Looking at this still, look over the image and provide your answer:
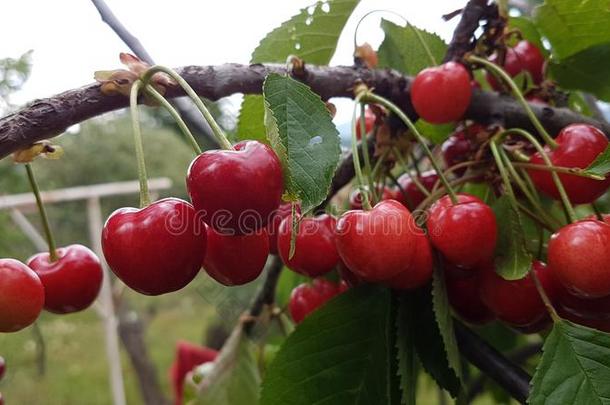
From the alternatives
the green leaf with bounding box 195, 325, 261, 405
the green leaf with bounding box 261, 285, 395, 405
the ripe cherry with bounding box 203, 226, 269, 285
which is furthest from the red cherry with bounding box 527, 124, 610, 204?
the green leaf with bounding box 195, 325, 261, 405

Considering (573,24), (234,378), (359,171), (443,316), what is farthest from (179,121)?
(234,378)

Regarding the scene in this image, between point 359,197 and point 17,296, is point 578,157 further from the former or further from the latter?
point 17,296

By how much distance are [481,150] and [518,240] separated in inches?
6.3

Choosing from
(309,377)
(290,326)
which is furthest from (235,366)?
(309,377)

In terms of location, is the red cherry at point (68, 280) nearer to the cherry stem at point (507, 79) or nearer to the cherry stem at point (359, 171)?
the cherry stem at point (359, 171)

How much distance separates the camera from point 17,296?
1.75ft

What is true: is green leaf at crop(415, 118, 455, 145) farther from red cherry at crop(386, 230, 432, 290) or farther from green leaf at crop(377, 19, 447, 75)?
red cherry at crop(386, 230, 432, 290)

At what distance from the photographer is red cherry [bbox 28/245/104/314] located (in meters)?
0.62

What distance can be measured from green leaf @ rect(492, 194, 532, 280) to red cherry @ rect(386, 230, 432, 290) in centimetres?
7

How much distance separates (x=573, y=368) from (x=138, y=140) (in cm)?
44

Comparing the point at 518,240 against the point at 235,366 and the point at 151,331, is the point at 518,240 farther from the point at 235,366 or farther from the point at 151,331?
the point at 151,331

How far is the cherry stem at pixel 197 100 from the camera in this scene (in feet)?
1.51

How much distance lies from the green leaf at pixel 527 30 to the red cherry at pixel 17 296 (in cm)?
73

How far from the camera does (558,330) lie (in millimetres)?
588
